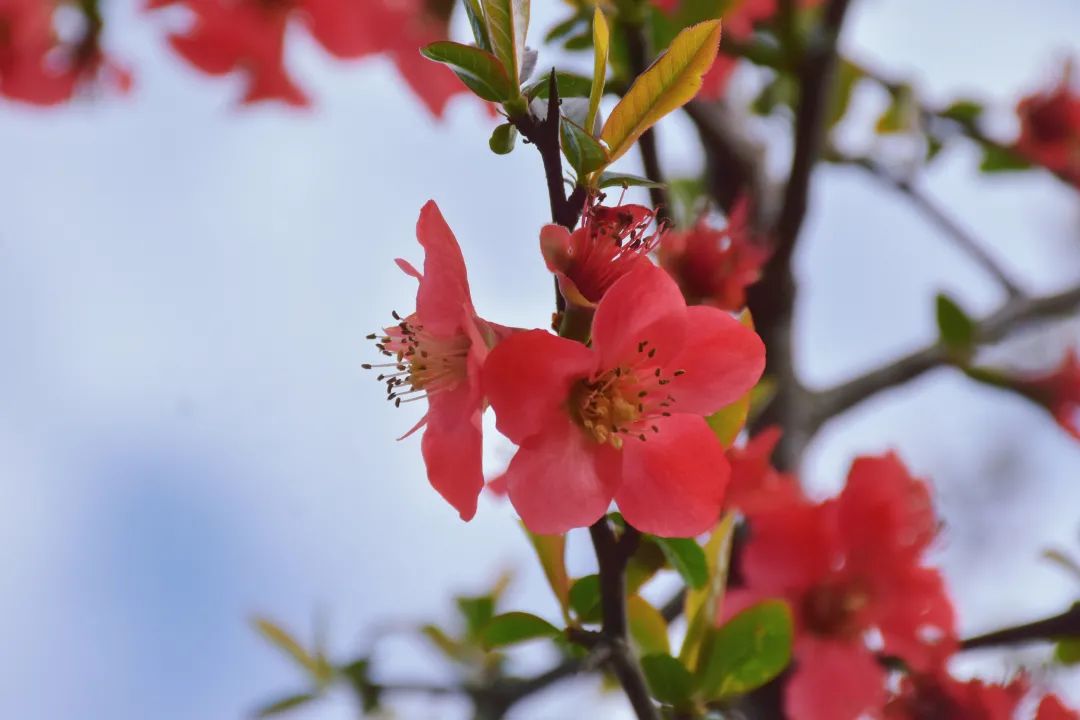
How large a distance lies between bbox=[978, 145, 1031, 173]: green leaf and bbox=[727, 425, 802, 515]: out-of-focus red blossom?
0.80 meters

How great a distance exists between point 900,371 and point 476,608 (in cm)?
59

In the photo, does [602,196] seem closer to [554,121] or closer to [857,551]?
[554,121]

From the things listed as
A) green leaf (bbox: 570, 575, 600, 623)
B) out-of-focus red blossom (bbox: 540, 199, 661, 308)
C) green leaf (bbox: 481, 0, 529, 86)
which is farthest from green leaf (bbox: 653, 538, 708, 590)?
green leaf (bbox: 481, 0, 529, 86)

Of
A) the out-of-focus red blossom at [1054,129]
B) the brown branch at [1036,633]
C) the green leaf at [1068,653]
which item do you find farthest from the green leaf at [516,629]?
the out-of-focus red blossom at [1054,129]

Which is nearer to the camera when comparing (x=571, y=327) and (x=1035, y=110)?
(x=571, y=327)

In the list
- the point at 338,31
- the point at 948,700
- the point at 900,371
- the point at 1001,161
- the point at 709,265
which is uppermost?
the point at 338,31

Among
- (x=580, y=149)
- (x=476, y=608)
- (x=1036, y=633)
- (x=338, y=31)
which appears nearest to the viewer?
(x=580, y=149)

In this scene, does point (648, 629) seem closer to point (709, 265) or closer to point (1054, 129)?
point (709, 265)

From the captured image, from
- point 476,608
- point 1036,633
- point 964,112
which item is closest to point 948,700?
point 1036,633

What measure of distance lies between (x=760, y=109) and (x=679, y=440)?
2.78 feet

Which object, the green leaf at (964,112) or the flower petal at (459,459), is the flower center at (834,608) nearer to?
the flower petal at (459,459)

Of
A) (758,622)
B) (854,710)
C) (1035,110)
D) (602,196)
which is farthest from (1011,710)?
(1035,110)

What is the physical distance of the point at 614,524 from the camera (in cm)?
48

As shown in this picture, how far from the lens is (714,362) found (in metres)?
0.45
